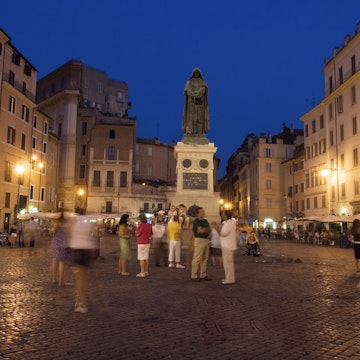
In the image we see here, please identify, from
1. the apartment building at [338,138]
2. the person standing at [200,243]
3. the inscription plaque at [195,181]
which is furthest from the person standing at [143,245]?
the apartment building at [338,138]

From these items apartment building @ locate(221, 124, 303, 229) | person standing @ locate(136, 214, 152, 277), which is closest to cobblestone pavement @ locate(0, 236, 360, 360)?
person standing @ locate(136, 214, 152, 277)

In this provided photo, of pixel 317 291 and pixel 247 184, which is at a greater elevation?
pixel 247 184

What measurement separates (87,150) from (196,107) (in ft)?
129

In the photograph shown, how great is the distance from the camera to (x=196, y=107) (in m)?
25.2

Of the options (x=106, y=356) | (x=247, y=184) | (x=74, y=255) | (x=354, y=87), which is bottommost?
(x=106, y=356)

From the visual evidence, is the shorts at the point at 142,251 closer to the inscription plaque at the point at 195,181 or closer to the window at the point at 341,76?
the inscription plaque at the point at 195,181

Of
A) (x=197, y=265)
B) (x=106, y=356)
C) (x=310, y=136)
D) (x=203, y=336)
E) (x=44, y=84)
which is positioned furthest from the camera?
(x=44, y=84)

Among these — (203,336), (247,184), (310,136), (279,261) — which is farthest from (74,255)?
(247,184)

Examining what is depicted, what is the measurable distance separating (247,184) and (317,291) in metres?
68.6

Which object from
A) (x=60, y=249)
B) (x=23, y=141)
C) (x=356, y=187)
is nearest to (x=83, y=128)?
(x=23, y=141)

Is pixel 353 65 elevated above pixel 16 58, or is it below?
below

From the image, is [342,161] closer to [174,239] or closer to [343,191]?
[343,191]

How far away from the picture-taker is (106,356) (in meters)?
4.78

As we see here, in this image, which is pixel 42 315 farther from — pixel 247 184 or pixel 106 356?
pixel 247 184
